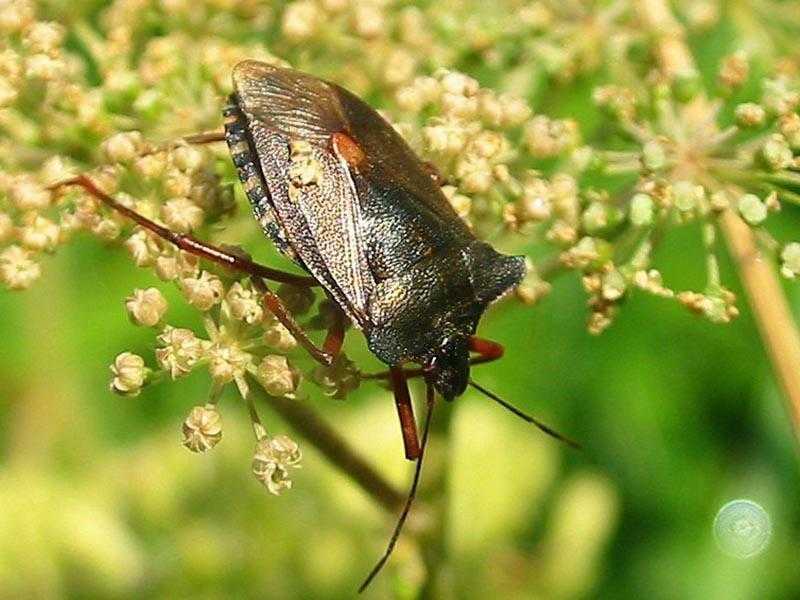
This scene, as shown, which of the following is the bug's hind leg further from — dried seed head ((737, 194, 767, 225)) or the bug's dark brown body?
dried seed head ((737, 194, 767, 225))

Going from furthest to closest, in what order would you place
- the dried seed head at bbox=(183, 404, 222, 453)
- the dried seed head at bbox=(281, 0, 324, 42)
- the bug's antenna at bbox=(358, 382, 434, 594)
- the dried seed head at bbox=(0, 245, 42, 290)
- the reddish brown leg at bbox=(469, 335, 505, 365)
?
1. the dried seed head at bbox=(281, 0, 324, 42)
2. the reddish brown leg at bbox=(469, 335, 505, 365)
3. the bug's antenna at bbox=(358, 382, 434, 594)
4. the dried seed head at bbox=(0, 245, 42, 290)
5. the dried seed head at bbox=(183, 404, 222, 453)

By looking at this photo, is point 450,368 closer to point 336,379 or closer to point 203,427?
point 336,379

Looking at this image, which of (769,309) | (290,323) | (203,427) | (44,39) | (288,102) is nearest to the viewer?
(203,427)

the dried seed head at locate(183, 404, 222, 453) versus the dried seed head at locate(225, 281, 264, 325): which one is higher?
the dried seed head at locate(225, 281, 264, 325)

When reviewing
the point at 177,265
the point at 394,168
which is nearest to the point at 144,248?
the point at 177,265

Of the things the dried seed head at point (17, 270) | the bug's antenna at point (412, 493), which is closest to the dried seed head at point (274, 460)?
the bug's antenna at point (412, 493)

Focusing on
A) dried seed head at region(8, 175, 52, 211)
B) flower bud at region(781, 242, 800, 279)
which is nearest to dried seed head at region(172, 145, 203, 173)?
dried seed head at region(8, 175, 52, 211)

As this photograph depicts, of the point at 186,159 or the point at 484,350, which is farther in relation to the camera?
the point at 484,350
